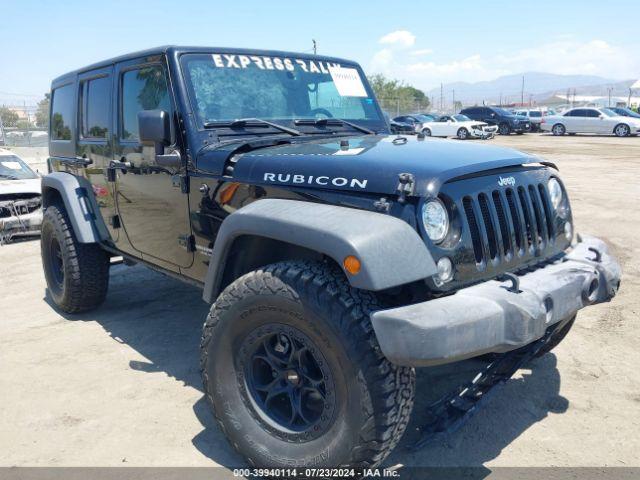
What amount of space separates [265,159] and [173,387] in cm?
157

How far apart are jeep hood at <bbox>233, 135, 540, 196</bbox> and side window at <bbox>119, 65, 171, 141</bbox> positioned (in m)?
0.78

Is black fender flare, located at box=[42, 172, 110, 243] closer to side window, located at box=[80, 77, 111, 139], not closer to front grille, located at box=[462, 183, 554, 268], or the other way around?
side window, located at box=[80, 77, 111, 139]

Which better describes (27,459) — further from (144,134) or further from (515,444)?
(515,444)

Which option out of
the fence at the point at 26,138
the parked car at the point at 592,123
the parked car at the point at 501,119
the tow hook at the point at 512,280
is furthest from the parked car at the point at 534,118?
the tow hook at the point at 512,280

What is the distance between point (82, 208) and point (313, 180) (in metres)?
2.57

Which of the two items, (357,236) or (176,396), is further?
(176,396)

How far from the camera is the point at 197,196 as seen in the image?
126 inches

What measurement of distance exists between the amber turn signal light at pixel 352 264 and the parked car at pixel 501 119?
96.4 ft

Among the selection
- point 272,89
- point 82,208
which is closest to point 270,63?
point 272,89

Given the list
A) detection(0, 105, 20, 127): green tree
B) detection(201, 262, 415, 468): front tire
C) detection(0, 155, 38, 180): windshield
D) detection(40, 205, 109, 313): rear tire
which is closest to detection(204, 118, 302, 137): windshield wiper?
detection(201, 262, 415, 468): front tire

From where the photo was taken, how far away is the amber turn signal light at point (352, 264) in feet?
6.98

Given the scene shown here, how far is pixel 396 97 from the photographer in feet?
182

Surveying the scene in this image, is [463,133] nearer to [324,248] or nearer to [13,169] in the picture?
[13,169]

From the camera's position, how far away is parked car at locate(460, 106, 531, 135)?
29.5 metres
